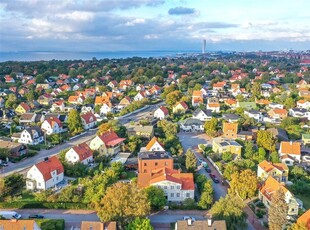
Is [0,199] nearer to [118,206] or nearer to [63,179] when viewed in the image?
[63,179]

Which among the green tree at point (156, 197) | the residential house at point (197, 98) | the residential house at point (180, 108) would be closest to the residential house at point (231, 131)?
the residential house at point (180, 108)

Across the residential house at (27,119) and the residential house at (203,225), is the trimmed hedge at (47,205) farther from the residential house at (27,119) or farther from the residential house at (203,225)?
the residential house at (27,119)

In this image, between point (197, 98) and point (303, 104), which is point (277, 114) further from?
point (197, 98)

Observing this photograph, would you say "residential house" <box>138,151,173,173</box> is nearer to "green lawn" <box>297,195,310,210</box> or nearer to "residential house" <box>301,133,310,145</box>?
"green lawn" <box>297,195,310,210</box>

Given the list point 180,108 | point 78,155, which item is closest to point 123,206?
point 78,155

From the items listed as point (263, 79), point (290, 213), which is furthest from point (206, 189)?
point (263, 79)

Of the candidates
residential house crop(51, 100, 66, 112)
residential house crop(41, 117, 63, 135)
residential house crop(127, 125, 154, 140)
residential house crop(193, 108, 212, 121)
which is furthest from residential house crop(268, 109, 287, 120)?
residential house crop(51, 100, 66, 112)
